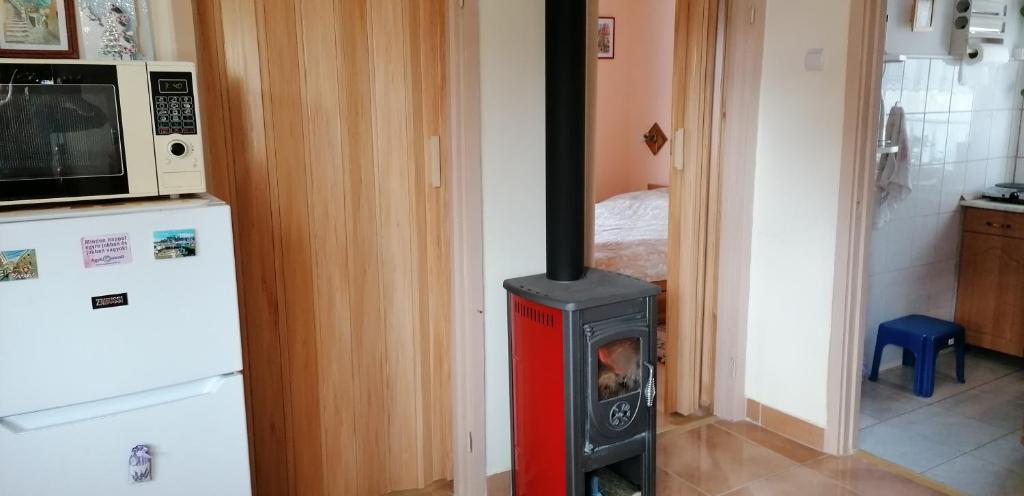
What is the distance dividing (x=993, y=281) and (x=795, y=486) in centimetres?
212

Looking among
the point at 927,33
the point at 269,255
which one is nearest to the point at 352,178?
the point at 269,255

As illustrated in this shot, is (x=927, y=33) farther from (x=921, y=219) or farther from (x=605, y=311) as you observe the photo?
(x=605, y=311)

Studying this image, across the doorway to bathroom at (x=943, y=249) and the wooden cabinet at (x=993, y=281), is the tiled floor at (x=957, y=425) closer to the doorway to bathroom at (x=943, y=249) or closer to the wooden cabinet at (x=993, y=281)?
the doorway to bathroom at (x=943, y=249)

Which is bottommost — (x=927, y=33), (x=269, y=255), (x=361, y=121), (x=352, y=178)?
(x=269, y=255)

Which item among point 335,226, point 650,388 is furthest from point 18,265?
point 650,388

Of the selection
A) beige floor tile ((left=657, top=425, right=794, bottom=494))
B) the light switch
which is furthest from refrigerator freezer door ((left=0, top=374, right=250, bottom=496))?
the light switch

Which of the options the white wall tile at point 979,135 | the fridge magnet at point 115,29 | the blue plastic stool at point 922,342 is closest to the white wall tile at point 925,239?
the blue plastic stool at point 922,342

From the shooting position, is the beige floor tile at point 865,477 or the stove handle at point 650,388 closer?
the stove handle at point 650,388

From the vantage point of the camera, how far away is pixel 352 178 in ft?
7.98

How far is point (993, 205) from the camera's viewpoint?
3959 millimetres

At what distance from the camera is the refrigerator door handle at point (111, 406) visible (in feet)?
5.22

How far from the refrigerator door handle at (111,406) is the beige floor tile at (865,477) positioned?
7.39 ft

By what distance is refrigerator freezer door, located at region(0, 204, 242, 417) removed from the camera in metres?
1.55

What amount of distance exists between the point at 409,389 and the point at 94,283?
125 cm
